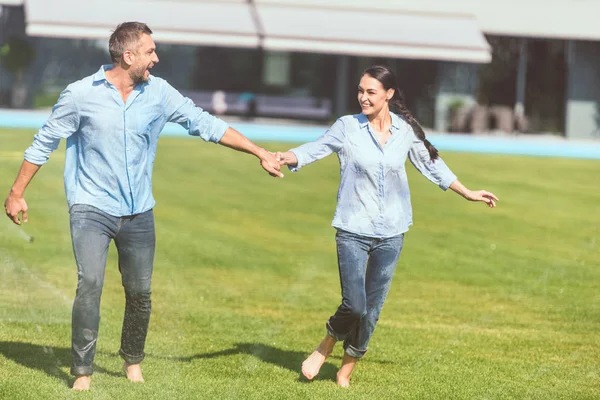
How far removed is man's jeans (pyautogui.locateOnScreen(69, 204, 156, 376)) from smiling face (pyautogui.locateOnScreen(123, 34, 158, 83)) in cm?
74

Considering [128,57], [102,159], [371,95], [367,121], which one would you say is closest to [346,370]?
[367,121]

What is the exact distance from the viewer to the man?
605cm

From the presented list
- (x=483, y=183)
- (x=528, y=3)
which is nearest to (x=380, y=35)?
(x=528, y=3)

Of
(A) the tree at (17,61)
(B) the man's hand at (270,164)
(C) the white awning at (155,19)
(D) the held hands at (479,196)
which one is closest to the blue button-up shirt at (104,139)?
(B) the man's hand at (270,164)

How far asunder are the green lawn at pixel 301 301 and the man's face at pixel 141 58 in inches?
66.4

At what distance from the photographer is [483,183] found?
2119cm

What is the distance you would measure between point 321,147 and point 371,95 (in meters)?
0.40

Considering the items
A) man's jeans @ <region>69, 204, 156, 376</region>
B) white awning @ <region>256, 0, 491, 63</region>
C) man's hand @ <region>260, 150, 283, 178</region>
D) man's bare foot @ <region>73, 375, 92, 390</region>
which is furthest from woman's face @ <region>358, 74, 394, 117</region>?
white awning @ <region>256, 0, 491, 63</region>

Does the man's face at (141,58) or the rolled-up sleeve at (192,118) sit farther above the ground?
the man's face at (141,58)

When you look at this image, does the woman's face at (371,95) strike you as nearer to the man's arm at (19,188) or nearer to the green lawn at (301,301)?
the green lawn at (301,301)

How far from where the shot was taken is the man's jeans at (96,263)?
6.09m

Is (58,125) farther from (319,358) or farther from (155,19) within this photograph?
(155,19)

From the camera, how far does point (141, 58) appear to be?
6039 millimetres

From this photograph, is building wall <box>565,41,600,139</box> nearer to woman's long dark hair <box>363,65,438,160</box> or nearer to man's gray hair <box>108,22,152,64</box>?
woman's long dark hair <box>363,65,438,160</box>
